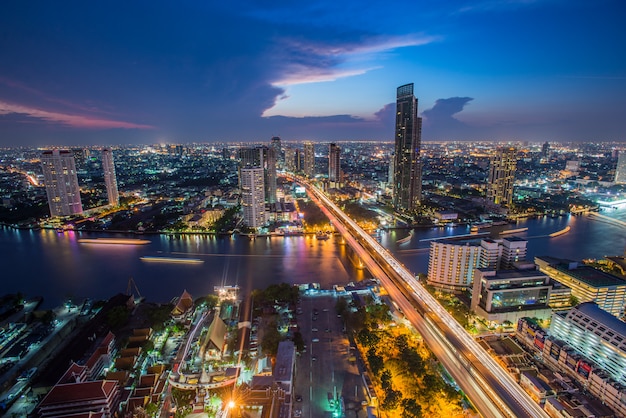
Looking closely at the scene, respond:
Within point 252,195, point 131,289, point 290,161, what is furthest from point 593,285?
point 290,161

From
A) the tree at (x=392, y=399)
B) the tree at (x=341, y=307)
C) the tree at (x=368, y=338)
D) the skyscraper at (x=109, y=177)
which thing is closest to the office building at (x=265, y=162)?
the skyscraper at (x=109, y=177)

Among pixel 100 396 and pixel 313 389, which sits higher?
pixel 100 396

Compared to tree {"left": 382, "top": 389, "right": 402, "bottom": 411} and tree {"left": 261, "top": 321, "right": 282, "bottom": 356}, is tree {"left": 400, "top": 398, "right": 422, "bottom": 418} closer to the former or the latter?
tree {"left": 382, "top": 389, "right": 402, "bottom": 411}

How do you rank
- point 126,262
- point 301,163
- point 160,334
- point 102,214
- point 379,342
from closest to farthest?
point 379,342
point 160,334
point 126,262
point 102,214
point 301,163

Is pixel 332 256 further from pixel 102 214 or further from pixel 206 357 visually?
pixel 102 214

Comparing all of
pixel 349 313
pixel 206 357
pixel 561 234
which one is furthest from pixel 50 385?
pixel 561 234

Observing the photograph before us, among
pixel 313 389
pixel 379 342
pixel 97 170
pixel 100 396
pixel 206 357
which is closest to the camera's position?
pixel 100 396

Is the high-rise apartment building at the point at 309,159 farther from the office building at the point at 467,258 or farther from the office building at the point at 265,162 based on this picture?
the office building at the point at 467,258
